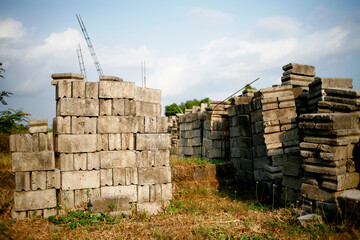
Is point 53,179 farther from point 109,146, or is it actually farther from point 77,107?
point 77,107

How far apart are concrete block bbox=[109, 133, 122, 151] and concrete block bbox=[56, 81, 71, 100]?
4.39ft

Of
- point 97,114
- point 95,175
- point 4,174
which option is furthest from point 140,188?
point 4,174

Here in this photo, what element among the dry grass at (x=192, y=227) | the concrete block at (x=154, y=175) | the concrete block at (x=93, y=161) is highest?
the concrete block at (x=93, y=161)

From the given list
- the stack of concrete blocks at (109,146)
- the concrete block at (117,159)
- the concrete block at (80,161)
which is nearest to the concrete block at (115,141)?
the stack of concrete blocks at (109,146)

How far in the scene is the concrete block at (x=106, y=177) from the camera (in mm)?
5746

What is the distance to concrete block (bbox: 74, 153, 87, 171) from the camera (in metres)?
5.61

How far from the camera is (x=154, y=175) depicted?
6074mm

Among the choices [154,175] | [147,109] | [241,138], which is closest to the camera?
[154,175]

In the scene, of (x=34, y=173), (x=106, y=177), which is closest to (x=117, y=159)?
(x=106, y=177)

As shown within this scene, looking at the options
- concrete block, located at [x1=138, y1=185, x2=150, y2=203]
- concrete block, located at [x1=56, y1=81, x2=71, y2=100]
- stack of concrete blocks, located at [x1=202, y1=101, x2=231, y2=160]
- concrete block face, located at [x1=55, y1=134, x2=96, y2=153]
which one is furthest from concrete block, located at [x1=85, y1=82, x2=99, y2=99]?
stack of concrete blocks, located at [x1=202, y1=101, x2=231, y2=160]

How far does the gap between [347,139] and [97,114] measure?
210 inches

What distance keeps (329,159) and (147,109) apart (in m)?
4.13

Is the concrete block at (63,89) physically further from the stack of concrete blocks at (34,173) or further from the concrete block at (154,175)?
the concrete block at (154,175)

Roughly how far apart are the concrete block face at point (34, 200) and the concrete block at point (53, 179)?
108mm
